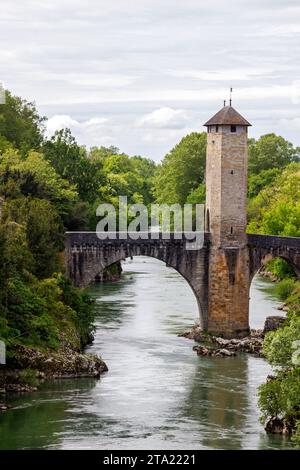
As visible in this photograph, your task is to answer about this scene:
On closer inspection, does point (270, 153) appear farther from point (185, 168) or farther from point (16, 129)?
point (16, 129)

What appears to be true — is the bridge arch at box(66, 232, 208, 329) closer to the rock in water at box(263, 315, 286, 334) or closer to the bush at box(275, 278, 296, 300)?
the rock in water at box(263, 315, 286, 334)

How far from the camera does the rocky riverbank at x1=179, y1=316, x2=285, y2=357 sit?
66.5 metres

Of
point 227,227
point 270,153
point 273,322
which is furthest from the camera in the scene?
point 270,153

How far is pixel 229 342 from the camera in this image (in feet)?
227

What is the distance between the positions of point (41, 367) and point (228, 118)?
1908cm

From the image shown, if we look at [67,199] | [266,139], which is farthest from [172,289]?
[266,139]

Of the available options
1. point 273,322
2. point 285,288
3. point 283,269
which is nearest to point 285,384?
point 273,322

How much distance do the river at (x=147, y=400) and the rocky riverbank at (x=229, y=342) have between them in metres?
0.75

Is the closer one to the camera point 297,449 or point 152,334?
point 297,449

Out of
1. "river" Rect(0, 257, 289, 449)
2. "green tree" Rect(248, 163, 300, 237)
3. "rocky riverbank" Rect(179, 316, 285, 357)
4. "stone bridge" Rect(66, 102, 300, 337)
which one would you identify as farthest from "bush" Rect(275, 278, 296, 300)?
"rocky riverbank" Rect(179, 316, 285, 357)

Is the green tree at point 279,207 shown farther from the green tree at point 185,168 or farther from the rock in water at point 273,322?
the rock in water at point 273,322

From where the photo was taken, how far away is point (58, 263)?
68.6 metres
